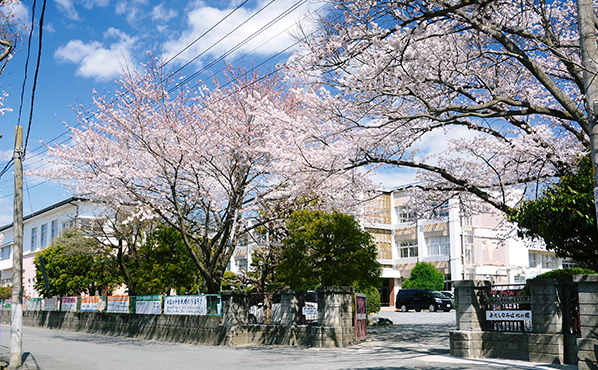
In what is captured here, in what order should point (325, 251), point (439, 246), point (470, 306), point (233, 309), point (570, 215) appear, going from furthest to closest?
point (439, 246)
point (233, 309)
point (325, 251)
point (470, 306)
point (570, 215)

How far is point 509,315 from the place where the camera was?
39.1 feet

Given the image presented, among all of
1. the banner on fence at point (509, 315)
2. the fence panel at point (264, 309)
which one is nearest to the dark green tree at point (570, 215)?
the banner on fence at point (509, 315)

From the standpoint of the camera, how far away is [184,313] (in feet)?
67.1

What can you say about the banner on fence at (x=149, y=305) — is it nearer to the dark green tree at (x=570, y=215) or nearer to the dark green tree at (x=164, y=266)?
the dark green tree at (x=164, y=266)

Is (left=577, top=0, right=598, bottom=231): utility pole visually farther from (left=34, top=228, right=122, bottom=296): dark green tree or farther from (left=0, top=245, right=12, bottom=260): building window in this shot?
(left=0, top=245, right=12, bottom=260): building window

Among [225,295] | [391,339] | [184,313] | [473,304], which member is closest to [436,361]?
[473,304]

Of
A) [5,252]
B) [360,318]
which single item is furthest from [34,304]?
[5,252]

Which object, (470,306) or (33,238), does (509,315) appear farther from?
(33,238)

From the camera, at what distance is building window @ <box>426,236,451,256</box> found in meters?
54.1

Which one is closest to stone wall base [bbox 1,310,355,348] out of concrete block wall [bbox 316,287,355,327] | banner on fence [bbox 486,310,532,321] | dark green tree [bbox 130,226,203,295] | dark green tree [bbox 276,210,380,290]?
concrete block wall [bbox 316,287,355,327]

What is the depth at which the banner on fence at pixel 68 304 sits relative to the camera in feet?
101

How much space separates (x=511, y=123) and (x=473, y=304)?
625 centimetres

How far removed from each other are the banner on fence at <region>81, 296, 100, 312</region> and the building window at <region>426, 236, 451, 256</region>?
119 feet

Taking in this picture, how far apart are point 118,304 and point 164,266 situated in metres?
3.15
